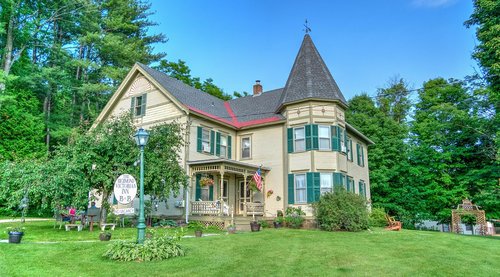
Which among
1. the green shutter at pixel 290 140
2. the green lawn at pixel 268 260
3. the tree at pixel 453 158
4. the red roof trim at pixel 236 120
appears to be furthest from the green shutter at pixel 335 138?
the tree at pixel 453 158

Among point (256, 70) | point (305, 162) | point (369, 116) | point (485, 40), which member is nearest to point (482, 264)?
point (485, 40)

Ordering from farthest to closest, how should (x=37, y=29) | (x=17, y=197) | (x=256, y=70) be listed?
(x=37, y=29) → (x=256, y=70) → (x=17, y=197)

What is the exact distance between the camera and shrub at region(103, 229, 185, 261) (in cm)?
796

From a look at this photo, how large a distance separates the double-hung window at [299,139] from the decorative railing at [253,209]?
3666 mm

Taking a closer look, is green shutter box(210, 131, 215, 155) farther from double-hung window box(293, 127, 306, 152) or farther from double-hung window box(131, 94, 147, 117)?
double-hung window box(293, 127, 306, 152)

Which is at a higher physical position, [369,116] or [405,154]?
[369,116]

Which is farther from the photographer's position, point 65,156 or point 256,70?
point 256,70

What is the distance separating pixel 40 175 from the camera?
41.9ft

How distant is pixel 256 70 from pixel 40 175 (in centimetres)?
1581

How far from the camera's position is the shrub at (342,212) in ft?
48.4

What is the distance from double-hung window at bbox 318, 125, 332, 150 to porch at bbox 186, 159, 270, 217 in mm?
3336

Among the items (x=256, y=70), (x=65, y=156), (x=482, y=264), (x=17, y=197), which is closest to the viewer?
(x=482, y=264)

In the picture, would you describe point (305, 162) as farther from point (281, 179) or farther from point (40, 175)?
point (40, 175)

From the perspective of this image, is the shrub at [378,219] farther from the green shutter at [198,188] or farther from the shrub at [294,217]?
the green shutter at [198,188]
